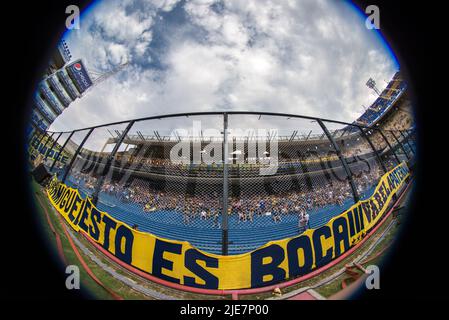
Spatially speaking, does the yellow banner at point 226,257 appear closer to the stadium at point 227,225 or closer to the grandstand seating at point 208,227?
the stadium at point 227,225

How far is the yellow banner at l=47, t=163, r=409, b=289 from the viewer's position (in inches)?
80.2

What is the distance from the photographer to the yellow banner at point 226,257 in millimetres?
2037

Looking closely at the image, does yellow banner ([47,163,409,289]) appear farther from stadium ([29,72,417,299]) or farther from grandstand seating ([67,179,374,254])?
grandstand seating ([67,179,374,254])

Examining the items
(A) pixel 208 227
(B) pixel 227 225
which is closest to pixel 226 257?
(B) pixel 227 225

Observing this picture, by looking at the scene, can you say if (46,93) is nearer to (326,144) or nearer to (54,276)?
(54,276)

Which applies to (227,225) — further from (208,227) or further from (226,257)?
(208,227)

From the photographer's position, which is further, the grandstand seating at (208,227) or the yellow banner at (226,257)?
the grandstand seating at (208,227)

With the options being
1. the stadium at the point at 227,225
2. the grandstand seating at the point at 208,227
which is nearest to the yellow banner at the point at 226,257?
the stadium at the point at 227,225

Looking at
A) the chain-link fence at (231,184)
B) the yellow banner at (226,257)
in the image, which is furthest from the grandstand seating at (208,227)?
the yellow banner at (226,257)

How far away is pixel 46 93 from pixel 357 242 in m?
39.2

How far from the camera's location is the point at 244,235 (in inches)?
319

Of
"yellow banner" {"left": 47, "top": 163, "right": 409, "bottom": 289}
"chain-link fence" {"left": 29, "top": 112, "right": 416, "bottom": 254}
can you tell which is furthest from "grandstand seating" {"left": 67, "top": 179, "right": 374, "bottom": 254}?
"yellow banner" {"left": 47, "top": 163, "right": 409, "bottom": 289}
